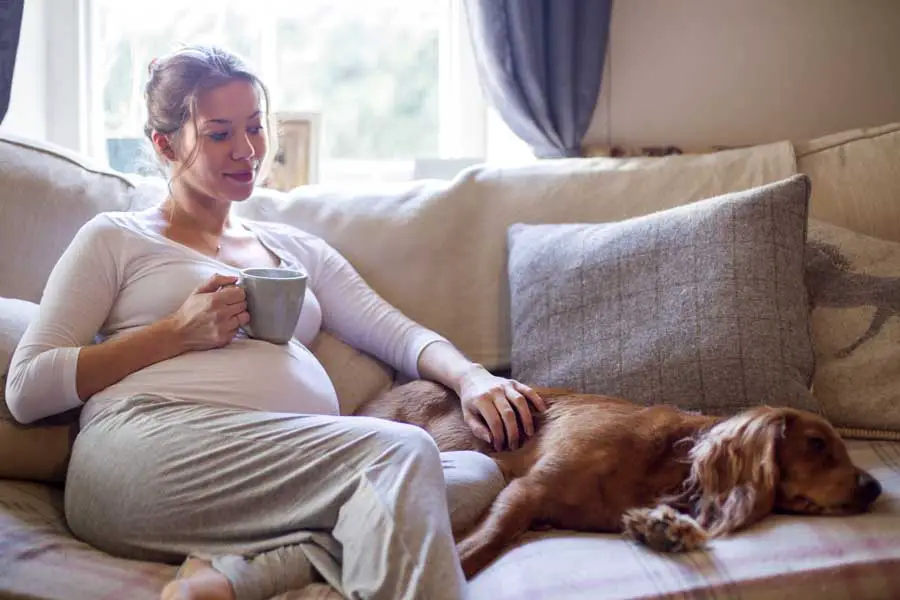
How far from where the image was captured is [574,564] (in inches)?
54.4

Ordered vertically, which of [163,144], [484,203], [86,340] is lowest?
[86,340]

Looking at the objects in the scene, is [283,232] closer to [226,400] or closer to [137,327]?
[137,327]

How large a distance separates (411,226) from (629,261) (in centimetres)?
50

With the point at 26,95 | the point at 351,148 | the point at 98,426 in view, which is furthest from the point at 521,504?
the point at 26,95

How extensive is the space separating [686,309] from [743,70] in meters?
1.14

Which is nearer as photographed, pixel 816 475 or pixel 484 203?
pixel 816 475

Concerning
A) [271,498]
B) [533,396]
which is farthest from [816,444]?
[271,498]

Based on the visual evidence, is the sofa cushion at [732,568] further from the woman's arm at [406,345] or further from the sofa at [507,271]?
the woman's arm at [406,345]

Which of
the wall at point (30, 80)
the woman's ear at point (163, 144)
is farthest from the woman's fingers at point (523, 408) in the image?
the wall at point (30, 80)

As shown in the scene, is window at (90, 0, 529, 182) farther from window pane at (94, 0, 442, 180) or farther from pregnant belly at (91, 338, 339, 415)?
pregnant belly at (91, 338, 339, 415)

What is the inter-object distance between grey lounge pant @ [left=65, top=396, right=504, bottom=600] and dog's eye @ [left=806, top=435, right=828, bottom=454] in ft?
1.92

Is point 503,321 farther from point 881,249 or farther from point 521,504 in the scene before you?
point 881,249

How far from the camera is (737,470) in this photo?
1.58m

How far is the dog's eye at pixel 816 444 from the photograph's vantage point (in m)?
1.60
